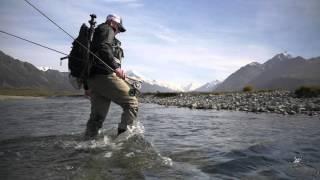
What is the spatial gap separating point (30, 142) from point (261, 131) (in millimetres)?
7281

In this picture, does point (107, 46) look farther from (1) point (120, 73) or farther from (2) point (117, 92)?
(2) point (117, 92)

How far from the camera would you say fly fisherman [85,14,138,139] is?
8664 mm

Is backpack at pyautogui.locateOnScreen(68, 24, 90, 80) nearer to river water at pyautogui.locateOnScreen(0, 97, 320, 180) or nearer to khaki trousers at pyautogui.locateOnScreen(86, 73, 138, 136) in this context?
khaki trousers at pyautogui.locateOnScreen(86, 73, 138, 136)

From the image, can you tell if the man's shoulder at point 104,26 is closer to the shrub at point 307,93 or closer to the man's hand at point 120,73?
the man's hand at point 120,73

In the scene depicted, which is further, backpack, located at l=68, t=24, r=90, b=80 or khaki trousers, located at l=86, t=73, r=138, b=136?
khaki trousers, located at l=86, t=73, r=138, b=136

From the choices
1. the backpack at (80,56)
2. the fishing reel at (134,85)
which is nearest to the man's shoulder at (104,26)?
the backpack at (80,56)

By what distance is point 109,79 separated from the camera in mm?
8945

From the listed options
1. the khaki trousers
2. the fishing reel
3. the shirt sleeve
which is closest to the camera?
the shirt sleeve

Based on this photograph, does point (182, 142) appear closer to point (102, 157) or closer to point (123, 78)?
point (123, 78)

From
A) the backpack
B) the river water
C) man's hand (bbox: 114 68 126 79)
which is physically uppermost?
the backpack

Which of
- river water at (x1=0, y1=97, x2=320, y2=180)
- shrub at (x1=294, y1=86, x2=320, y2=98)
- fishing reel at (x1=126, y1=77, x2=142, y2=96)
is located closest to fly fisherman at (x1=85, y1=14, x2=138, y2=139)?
fishing reel at (x1=126, y1=77, x2=142, y2=96)

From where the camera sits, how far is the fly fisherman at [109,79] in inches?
341

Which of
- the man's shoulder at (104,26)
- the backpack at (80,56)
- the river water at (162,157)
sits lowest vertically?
the river water at (162,157)

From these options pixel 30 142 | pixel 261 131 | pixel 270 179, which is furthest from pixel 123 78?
pixel 261 131
